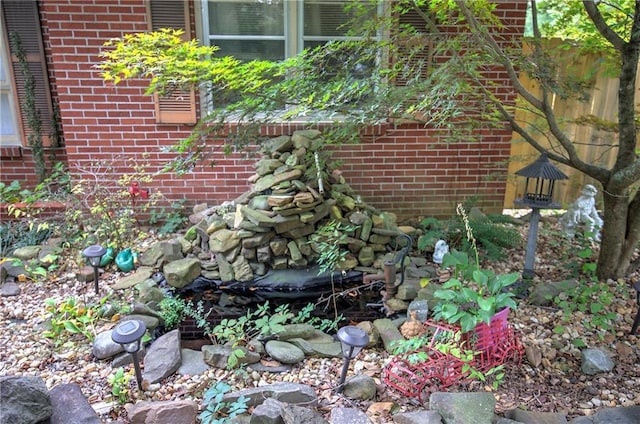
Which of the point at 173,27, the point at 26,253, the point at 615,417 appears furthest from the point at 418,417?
the point at 173,27

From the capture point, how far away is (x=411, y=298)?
3.23 meters

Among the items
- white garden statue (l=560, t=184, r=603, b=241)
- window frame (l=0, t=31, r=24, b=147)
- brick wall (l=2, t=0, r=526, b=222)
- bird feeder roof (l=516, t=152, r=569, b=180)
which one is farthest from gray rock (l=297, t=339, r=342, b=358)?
Answer: window frame (l=0, t=31, r=24, b=147)

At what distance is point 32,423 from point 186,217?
3.01 m

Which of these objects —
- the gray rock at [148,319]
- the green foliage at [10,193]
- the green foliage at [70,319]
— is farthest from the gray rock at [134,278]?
the green foliage at [10,193]

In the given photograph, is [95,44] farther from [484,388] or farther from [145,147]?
[484,388]

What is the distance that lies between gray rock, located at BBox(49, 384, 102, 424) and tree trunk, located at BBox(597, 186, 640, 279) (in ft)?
11.2

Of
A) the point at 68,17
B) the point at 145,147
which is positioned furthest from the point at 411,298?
the point at 68,17

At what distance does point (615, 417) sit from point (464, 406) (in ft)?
2.18

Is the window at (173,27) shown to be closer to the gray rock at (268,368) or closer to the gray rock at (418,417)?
the gray rock at (268,368)

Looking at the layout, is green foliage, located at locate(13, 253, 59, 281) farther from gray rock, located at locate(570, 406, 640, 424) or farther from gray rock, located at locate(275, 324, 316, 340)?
gray rock, located at locate(570, 406, 640, 424)

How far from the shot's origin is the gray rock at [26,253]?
12.4ft

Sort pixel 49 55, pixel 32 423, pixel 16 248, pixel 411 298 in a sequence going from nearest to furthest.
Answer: pixel 32 423 < pixel 411 298 < pixel 16 248 < pixel 49 55

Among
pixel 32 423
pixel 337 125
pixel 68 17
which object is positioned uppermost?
pixel 68 17

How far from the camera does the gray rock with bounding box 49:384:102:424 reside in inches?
73.7
